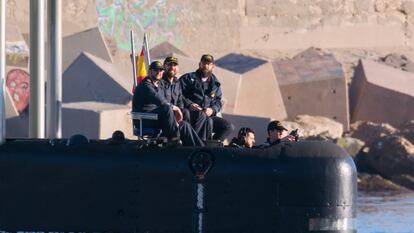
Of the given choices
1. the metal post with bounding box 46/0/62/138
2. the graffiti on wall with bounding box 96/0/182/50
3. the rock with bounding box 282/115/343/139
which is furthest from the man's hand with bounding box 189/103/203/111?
the graffiti on wall with bounding box 96/0/182/50

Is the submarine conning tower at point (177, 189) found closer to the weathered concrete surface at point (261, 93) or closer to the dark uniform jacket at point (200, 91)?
the dark uniform jacket at point (200, 91)

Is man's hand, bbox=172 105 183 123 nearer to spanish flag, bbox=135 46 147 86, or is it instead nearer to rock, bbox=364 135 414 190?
spanish flag, bbox=135 46 147 86

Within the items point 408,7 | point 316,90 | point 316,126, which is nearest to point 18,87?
point 316,126

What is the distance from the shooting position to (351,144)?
29844 millimetres

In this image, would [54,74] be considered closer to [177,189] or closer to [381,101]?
[177,189]

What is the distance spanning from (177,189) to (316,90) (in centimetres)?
2254

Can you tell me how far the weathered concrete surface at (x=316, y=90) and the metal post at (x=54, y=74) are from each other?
65.2 ft

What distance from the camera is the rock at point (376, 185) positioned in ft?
90.0

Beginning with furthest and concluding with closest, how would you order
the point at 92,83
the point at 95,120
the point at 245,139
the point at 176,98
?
the point at 92,83
the point at 95,120
the point at 176,98
the point at 245,139

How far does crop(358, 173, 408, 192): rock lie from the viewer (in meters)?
27.4

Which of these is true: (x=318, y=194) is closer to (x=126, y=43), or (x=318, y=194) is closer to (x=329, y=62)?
(x=329, y=62)

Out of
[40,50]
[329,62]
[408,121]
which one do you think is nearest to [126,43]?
[329,62]

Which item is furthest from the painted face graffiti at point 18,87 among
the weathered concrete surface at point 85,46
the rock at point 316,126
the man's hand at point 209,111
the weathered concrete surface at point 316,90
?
the man's hand at point 209,111

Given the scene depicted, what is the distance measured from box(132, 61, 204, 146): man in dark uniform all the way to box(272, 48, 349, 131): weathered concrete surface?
67.6 feet
